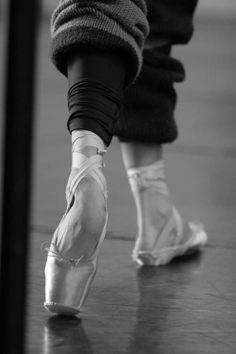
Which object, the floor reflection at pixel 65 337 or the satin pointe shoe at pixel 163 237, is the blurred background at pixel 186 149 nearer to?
the satin pointe shoe at pixel 163 237

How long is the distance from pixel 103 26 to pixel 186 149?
164cm

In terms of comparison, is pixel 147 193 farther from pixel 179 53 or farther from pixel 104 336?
pixel 179 53

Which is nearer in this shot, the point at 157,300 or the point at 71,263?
the point at 71,263

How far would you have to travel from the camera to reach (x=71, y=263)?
1131 mm

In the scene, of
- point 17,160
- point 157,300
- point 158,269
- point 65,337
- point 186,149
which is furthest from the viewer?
point 186,149

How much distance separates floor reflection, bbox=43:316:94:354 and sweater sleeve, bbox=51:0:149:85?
361mm

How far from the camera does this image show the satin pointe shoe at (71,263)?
1.13m

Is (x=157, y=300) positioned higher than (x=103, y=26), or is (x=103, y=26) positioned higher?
(x=103, y=26)

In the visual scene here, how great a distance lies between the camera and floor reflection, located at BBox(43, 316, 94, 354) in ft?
3.34

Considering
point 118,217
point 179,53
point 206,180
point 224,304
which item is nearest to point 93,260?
point 224,304

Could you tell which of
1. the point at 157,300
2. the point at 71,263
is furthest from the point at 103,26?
the point at 157,300

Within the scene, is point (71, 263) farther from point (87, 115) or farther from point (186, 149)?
point (186, 149)

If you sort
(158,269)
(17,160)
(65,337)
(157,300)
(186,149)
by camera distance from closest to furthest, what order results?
(17,160)
(65,337)
(157,300)
(158,269)
(186,149)

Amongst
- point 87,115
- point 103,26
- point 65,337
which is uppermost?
point 103,26
